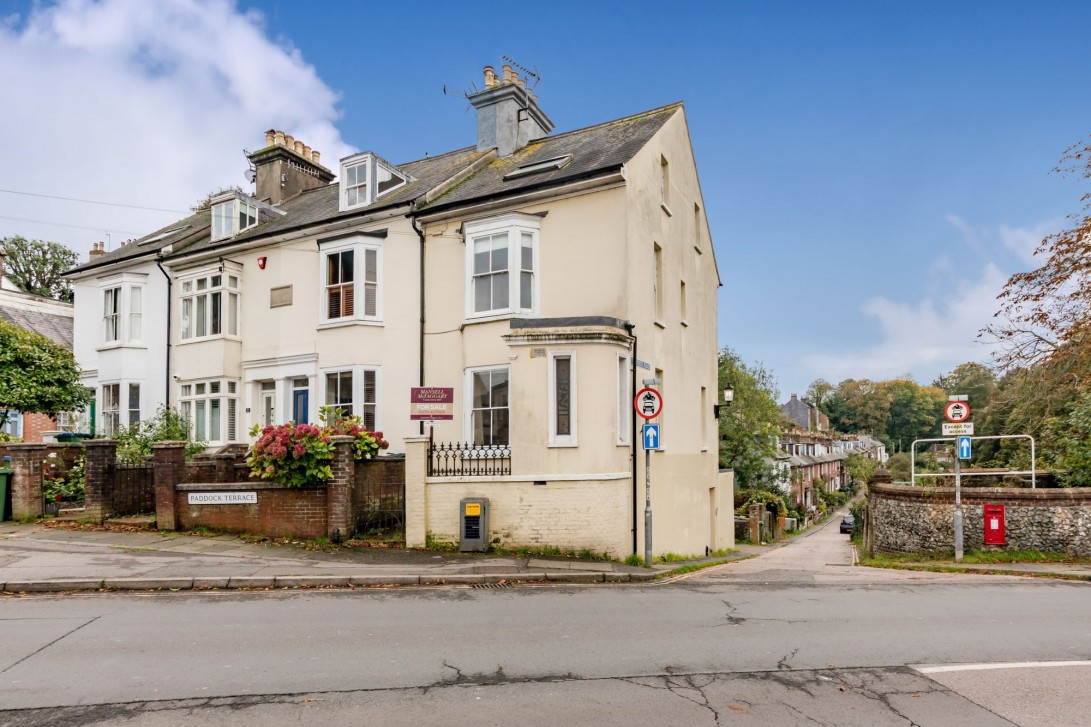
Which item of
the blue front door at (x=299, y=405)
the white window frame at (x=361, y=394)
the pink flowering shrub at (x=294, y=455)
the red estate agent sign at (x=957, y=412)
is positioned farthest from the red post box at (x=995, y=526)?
the blue front door at (x=299, y=405)

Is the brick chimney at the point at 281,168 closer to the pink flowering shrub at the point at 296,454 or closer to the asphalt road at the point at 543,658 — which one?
the pink flowering shrub at the point at 296,454

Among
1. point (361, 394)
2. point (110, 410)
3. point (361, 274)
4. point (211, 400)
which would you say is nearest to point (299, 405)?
point (361, 394)

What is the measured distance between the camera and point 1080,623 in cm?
827

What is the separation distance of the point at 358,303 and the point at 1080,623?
15.6m

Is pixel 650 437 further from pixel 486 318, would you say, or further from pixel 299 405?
pixel 299 405

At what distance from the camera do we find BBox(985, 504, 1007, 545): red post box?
47.1 feet

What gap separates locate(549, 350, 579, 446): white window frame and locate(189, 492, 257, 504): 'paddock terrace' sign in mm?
6522

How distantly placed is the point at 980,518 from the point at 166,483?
→ 1764 cm

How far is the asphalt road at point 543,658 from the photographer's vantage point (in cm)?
533

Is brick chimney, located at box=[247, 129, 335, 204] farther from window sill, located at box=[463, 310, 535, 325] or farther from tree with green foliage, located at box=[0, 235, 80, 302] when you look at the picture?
tree with green foliage, located at box=[0, 235, 80, 302]

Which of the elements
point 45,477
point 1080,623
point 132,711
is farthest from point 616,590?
point 45,477

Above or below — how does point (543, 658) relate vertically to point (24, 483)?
below

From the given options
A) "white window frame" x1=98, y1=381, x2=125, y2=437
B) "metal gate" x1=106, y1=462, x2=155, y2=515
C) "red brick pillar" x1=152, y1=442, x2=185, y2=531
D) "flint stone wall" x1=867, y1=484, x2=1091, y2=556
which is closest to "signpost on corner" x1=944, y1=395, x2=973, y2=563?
"flint stone wall" x1=867, y1=484, x2=1091, y2=556

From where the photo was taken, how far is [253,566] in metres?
11.3
